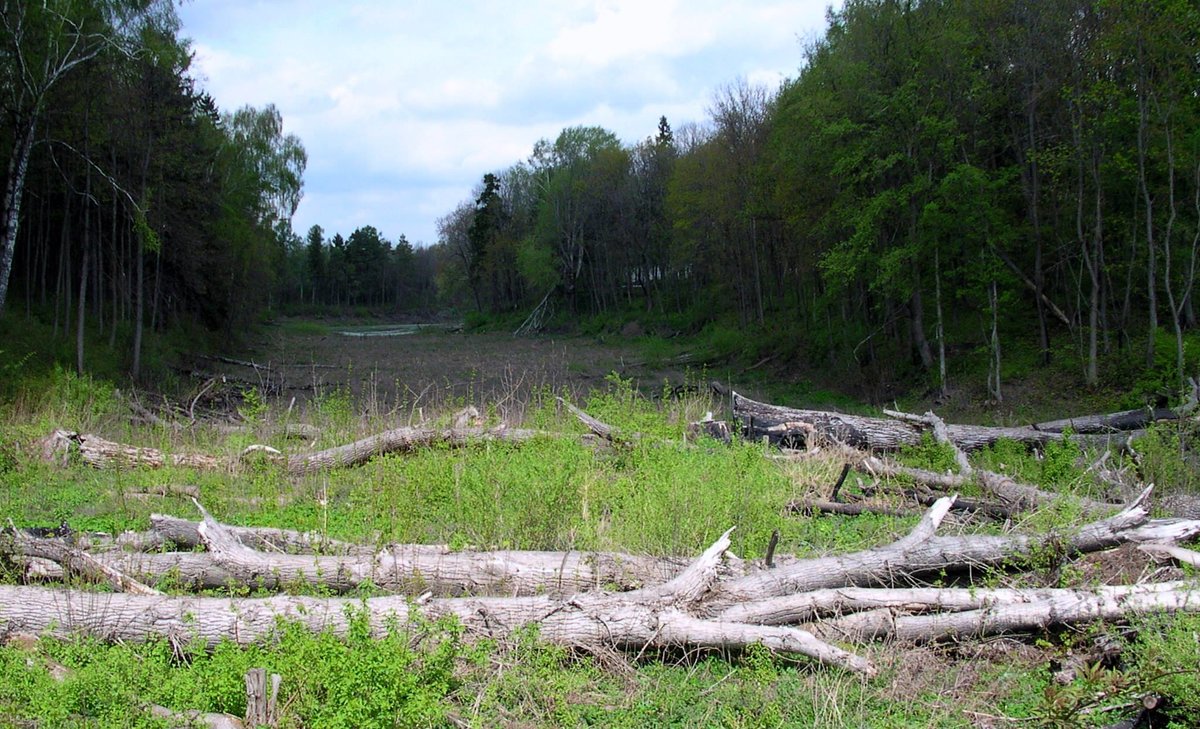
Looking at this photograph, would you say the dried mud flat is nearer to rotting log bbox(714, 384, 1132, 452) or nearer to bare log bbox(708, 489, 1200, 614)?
rotting log bbox(714, 384, 1132, 452)

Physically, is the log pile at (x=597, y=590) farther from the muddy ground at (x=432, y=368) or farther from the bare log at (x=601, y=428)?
the muddy ground at (x=432, y=368)

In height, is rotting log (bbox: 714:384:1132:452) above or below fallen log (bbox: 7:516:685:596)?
above

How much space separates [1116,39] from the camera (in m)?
14.4

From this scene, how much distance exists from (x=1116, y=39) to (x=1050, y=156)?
7.92 feet

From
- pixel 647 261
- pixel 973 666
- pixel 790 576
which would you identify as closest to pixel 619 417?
pixel 790 576

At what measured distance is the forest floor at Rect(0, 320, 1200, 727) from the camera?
3598mm

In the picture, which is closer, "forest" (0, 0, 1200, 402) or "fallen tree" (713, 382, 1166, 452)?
"fallen tree" (713, 382, 1166, 452)

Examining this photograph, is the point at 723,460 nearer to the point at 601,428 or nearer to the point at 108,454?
the point at 601,428

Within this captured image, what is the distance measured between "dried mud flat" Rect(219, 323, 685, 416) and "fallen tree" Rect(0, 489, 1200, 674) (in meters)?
6.13

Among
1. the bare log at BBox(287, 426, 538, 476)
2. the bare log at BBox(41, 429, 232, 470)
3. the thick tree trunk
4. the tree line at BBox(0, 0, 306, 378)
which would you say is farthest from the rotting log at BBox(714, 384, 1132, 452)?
the thick tree trunk

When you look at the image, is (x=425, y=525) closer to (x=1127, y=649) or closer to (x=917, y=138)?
(x=1127, y=649)

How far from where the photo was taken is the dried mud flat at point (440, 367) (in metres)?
19.1

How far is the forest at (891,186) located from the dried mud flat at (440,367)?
3.76 metres

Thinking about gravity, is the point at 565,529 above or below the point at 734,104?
below
